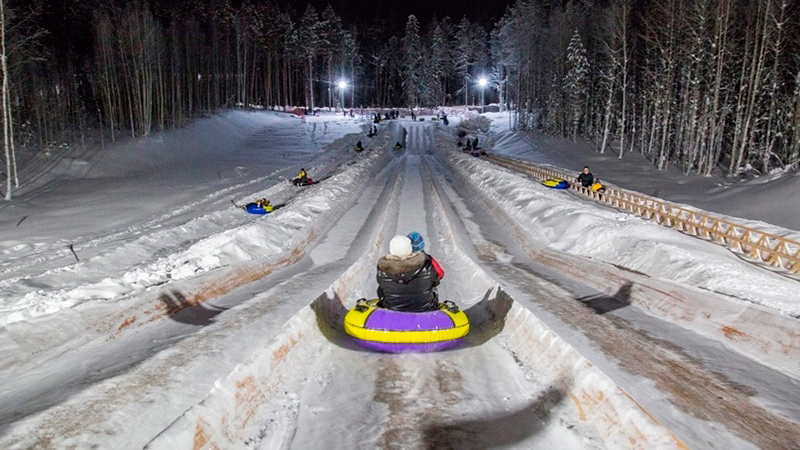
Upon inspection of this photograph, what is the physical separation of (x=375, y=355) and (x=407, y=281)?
1.14m

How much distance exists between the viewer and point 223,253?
10.8 m

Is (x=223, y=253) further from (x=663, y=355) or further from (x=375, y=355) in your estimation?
(x=663, y=355)

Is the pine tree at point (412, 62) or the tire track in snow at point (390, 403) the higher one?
the pine tree at point (412, 62)

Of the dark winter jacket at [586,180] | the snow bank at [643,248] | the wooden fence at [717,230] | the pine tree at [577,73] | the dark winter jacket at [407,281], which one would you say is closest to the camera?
the dark winter jacket at [407,281]

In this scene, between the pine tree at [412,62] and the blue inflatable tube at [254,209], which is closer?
the blue inflatable tube at [254,209]

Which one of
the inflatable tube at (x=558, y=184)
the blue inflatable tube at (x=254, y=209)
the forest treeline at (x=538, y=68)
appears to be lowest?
the blue inflatable tube at (x=254, y=209)

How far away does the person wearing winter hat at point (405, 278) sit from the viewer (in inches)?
279

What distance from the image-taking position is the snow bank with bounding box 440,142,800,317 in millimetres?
8273

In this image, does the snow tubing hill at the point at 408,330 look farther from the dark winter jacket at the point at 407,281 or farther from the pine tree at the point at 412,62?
the pine tree at the point at 412,62

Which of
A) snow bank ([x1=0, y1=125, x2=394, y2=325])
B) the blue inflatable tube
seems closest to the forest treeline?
the blue inflatable tube

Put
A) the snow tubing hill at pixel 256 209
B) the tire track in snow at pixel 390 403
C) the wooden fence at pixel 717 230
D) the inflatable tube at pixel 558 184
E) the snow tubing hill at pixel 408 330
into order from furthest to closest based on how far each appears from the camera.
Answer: the inflatable tube at pixel 558 184 → the snow tubing hill at pixel 256 209 → the wooden fence at pixel 717 230 → the snow tubing hill at pixel 408 330 → the tire track in snow at pixel 390 403

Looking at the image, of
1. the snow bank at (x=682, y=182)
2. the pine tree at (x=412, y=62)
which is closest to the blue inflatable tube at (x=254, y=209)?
the snow bank at (x=682, y=182)

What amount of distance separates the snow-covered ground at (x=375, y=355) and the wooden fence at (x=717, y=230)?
1.17 m

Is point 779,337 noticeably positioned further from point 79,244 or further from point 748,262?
point 79,244
